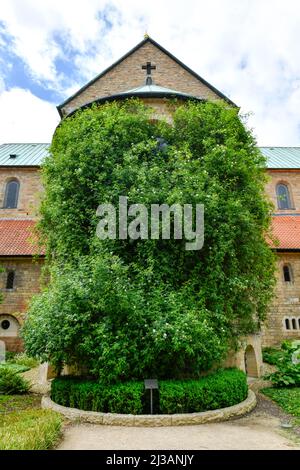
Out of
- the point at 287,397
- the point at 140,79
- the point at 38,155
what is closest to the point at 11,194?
the point at 38,155

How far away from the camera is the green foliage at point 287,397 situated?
7.69m

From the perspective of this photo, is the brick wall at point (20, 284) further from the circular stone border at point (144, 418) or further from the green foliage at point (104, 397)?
the circular stone border at point (144, 418)

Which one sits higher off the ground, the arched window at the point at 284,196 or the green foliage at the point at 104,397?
the arched window at the point at 284,196

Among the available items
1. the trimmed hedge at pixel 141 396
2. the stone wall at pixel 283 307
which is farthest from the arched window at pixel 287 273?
the trimmed hedge at pixel 141 396

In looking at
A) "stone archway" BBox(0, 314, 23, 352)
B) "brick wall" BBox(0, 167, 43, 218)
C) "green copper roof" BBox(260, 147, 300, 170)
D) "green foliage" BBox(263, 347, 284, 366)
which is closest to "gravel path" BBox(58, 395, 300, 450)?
"green foliage" BBox(263, 347, 284, 366)

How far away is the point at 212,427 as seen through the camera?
248 inches

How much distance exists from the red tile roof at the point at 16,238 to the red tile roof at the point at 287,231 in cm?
1280

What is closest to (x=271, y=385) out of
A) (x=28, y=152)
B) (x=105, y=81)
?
(x=105, y=81)

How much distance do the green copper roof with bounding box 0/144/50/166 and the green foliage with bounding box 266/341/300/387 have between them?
17.9 m

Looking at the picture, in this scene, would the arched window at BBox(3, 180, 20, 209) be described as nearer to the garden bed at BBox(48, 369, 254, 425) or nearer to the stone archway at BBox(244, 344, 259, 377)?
the garden bed at BBox(48, 369, 254, 425)

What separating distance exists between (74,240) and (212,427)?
19.4 feet

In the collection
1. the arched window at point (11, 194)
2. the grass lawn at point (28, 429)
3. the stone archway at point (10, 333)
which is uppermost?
the arched window at point (11, 194)

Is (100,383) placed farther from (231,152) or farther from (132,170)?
(231,152)

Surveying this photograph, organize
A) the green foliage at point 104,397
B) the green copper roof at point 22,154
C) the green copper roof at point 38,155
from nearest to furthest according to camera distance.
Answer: the green foliage at point 104,397 → the green copper roof at point 22,154 → the green copper roof at point 38,155
